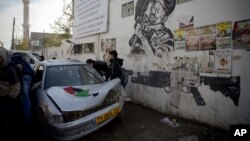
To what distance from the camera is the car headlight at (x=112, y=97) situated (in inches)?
194

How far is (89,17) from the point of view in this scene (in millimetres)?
11703

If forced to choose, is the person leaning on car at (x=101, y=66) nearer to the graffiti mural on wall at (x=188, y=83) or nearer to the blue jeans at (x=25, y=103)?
the graffiti mural on wall at (x=188, y=83)

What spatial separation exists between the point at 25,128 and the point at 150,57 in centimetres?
397

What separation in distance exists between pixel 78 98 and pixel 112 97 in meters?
0.79

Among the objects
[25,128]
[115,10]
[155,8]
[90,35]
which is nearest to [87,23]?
[90,35]

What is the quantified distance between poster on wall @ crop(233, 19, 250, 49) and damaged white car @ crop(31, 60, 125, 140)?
262 centimetres

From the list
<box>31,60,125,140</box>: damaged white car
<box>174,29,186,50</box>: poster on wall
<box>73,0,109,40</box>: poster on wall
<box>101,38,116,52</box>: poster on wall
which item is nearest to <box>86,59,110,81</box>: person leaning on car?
<box>31,60,125,140</box>: damaged white car

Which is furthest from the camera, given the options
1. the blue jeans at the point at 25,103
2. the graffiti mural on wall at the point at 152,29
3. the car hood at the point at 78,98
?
the graffiti mural on wall at the point at 152,29

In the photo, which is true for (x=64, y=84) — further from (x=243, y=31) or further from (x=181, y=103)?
(x=243, y=31)

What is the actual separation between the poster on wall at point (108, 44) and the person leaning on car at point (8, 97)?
17.1 feet

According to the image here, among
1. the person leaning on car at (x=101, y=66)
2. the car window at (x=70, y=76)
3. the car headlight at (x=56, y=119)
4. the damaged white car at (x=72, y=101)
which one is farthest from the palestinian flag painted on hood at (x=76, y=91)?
the person leaning on car at (x=101, y=66)

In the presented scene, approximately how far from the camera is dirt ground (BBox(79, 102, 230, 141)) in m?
4.85

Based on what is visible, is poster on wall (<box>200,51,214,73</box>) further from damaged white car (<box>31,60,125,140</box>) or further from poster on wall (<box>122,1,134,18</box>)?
poster on wall (<box>122,1,134,18</box>)

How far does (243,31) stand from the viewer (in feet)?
15.0
